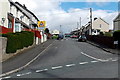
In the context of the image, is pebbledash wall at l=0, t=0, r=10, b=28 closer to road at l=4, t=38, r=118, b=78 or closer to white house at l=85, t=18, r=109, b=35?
road at l=4, t=38, r=118, b=78

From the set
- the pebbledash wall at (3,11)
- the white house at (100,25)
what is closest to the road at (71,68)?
the pebbledash wall at (3,11)

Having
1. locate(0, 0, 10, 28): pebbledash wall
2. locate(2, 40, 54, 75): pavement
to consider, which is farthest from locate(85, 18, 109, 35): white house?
locate(2, 40, 54, 75): pavement

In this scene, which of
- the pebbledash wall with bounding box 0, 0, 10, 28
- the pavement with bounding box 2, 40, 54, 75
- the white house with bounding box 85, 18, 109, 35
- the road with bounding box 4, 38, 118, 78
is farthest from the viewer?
the white house with bounding box 85, 18, 109, 35

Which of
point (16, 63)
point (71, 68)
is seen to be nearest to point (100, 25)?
point (16, 63)

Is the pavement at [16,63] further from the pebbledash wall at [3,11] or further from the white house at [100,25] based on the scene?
the white house at [100,25]

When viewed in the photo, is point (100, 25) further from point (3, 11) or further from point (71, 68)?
point (71, 68)

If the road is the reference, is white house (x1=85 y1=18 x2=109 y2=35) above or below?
above

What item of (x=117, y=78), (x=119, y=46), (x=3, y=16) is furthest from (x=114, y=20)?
(x=117, y=78)

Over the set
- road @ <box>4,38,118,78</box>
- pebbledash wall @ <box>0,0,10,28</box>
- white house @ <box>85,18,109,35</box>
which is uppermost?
white house @ <box>85,18,109,35</box>

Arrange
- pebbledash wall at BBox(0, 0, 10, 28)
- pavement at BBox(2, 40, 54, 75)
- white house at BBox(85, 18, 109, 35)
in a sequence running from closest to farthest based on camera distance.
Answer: pavement at BBox(2, 40, 54, 75), pebbledash wall at BBox(0, 0, 10, 28), white house at BBox(85, 18, 109, 35)

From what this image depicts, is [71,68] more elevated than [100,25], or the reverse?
[100,25]

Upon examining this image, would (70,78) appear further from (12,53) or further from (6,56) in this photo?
(12,53)

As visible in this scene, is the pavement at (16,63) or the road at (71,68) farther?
the pavement at (16,63)

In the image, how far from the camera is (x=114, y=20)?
65.5 metres
